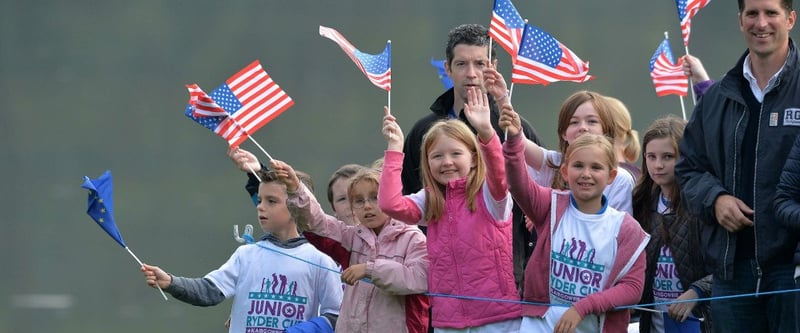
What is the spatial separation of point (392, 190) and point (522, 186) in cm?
48

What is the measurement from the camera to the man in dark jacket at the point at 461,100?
5609mm

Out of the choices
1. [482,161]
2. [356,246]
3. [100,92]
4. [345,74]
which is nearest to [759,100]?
[482,161]

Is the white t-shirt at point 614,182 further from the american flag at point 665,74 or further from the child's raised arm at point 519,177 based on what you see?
the american flag at point 665,74

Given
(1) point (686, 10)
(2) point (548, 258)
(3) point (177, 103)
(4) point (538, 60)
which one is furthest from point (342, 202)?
(3) point (177, 103)

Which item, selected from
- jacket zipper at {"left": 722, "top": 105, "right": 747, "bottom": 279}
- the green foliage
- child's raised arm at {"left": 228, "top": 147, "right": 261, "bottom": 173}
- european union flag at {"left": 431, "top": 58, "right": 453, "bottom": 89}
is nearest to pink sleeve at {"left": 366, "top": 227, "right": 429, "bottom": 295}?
child's raised arm at {"left": 228, "top": 147, "right": 261, "bottom": 173}

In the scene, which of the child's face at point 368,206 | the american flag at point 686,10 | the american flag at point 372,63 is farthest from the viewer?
the american flag at point 686,10

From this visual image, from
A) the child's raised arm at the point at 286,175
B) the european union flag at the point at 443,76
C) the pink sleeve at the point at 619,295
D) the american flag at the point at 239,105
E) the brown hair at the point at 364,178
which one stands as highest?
the european union flag at the point at 443,76

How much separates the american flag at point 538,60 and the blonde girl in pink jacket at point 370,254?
700mm

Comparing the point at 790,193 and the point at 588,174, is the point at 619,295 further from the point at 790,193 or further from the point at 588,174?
the point at 790,193

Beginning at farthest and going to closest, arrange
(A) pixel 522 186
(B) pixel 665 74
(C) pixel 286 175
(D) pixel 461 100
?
(B) pixel 665 74 → (D) pixel 461 100 → (C) pixel 286 175 → (A) pixel 522 186

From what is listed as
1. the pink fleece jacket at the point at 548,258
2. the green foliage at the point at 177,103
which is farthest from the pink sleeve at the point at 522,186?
the green foliage at the point at 177,103

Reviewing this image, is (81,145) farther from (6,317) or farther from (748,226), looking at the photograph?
(748,226)

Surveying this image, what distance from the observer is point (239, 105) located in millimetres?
5727

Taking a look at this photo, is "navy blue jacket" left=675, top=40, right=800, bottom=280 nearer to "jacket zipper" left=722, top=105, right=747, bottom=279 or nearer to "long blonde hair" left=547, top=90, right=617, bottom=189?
"jacket zipper" left=722, top=105, right=747, bottom=279
